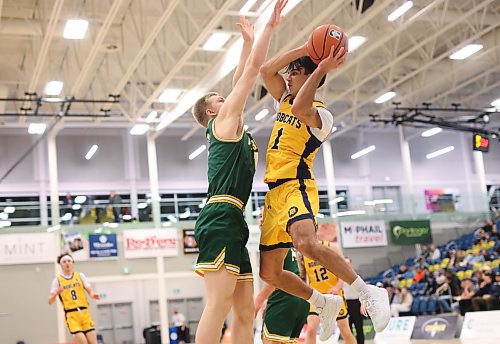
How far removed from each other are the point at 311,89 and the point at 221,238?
1.15 m

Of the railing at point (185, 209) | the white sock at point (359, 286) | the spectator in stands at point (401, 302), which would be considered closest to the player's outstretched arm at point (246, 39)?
the white sock at point (359, 286)

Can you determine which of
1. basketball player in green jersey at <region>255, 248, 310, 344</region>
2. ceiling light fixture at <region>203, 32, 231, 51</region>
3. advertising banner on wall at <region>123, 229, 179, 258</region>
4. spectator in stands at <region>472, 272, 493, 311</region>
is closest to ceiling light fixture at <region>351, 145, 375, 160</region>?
advertising banner on wall at <region>123, 229, 179, 258</region>

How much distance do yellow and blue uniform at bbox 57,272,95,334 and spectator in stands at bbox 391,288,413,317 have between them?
923 cm

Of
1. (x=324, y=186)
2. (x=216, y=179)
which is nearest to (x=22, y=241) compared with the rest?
(x=324, y=186)

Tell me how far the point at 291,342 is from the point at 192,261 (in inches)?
650

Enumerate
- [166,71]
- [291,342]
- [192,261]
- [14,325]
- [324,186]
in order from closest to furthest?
[291,342] → [14,325] → [166,71] → [192,261] → [324,186]

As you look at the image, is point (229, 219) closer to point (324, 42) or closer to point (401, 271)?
point (324, 42)

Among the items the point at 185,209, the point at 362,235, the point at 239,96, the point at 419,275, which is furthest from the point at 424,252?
the point at 239,96

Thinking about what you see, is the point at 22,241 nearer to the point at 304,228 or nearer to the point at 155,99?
the point at 155,99

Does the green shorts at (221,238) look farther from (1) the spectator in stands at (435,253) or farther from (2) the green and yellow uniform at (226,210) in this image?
(1) the spectator in stands at (435,253)

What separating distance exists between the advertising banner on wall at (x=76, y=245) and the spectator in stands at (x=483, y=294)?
35.0 feet

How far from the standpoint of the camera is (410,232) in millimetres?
22922

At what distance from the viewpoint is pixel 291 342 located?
567 centimetres

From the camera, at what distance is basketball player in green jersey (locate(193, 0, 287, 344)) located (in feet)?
15.3
